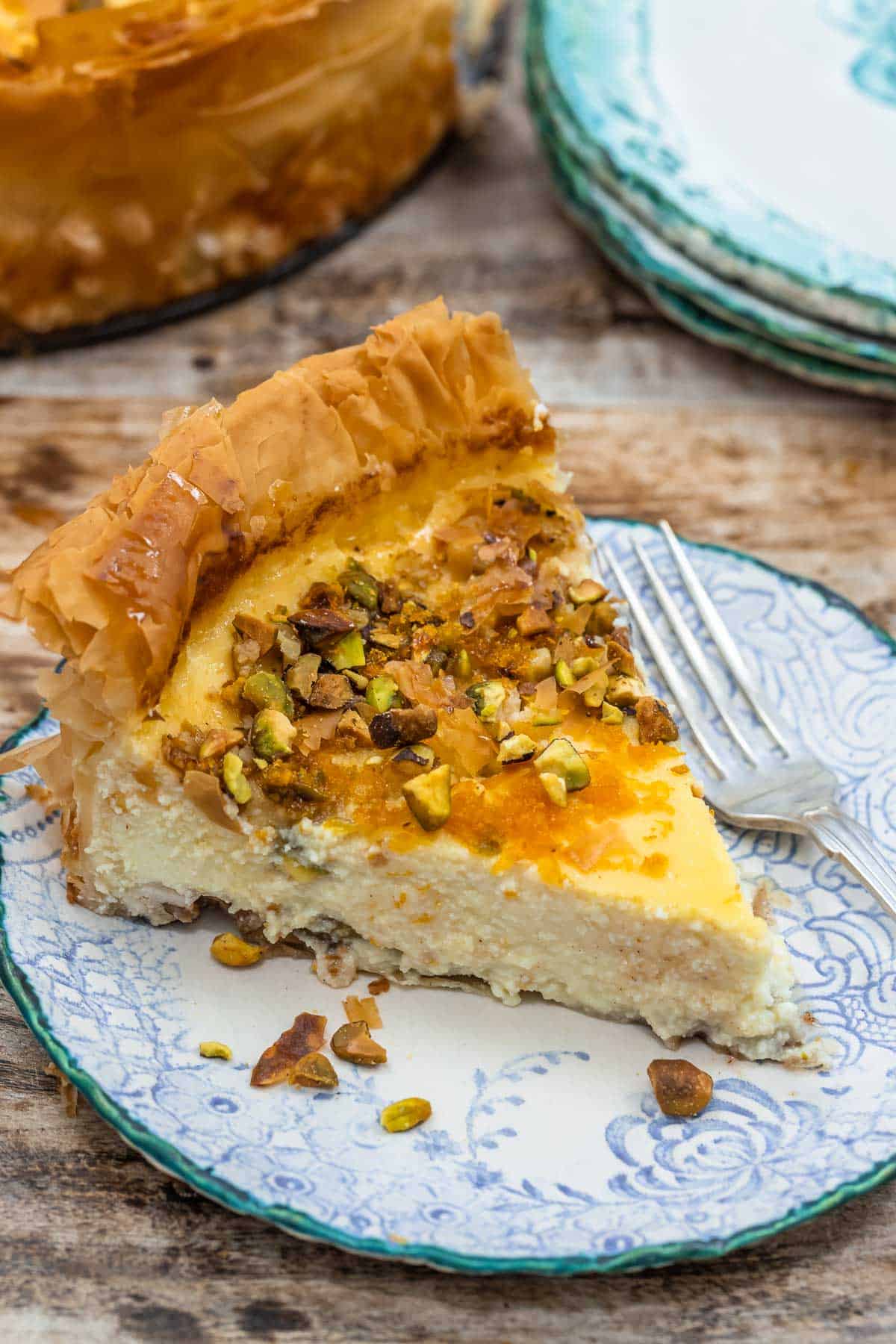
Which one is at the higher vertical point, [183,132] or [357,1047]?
[183,132]

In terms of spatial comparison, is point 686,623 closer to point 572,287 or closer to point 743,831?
point 743,831

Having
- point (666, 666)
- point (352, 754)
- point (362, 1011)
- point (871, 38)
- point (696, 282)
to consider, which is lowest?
point (362, 1011)

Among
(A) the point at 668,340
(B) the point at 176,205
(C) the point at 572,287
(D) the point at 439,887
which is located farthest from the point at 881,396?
(D) the point at 439,887

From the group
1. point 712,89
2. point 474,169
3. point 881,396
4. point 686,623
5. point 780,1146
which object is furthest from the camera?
point 474,169

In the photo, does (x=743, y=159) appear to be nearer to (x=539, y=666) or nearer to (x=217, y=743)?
(x=539, y=666)

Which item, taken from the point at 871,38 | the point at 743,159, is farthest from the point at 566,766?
the point at 871,38
